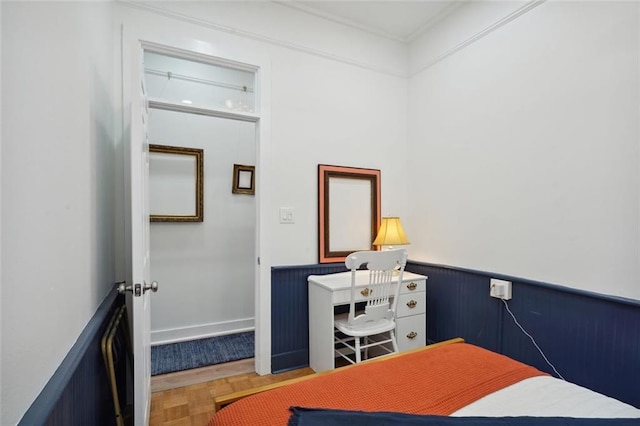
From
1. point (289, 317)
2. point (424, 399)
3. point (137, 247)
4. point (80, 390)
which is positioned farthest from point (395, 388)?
point (289, 317)

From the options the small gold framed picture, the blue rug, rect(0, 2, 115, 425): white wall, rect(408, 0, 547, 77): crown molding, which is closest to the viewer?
rect(0, 2, 115, 425): white wall

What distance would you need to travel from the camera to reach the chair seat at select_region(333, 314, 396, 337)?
2.16 metres

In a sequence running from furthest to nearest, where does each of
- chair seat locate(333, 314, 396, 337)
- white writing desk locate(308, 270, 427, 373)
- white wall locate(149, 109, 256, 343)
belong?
1. white wall locate(149, 109, 256, 343)
2. white writing desk locate(308, 270, 427, 373)
3. chair seat locate(333, 314, 396, 337)

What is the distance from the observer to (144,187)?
5.66 feet

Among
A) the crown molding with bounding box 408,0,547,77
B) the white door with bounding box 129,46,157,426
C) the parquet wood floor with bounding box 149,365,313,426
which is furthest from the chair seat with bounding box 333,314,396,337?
the crown molding with bounding box 408,0,547,77

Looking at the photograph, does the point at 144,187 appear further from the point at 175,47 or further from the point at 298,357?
the point at 298,357

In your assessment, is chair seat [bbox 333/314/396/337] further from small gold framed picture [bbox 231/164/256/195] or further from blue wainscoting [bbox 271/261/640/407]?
small gold framed picture [bbox 231/164/256/195]

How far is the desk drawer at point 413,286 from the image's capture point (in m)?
2.50

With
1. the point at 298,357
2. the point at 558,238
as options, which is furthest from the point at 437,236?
the point at 298,357

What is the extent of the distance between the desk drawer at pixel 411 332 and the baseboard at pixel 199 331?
1655 millimetres

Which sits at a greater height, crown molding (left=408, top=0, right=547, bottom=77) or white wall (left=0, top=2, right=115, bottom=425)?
crown molding (left=408, top=0, right=547, bottom=77)

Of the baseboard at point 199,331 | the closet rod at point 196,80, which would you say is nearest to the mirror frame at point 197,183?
the closet rod at point 196,80

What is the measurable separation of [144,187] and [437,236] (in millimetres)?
2238

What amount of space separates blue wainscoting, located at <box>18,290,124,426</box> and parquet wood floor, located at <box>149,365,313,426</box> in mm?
370
